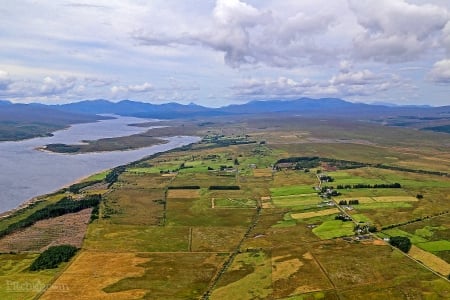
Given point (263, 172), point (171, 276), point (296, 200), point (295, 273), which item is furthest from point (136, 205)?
point (263, 172)

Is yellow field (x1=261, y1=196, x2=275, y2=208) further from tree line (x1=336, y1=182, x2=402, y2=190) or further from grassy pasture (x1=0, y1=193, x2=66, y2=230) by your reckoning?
grassy pasture (x1=0, y1=193, x2=66, y2=230)

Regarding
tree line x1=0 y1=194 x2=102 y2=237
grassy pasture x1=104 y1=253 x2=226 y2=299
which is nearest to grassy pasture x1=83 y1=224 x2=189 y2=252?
grassy pasture x1=104 y1=253 x2=226 y2=299

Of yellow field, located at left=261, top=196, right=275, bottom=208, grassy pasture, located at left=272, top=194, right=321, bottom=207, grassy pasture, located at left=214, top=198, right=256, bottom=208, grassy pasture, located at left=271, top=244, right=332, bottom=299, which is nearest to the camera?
grassy pasture, located at left=271, top=244, right=332, bottom=299

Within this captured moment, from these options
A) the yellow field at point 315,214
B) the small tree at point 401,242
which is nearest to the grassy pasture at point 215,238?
the yellow field at point 315,214

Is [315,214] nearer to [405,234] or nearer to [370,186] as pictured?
[405,234]

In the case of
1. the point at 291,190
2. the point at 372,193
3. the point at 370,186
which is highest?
the point at 370,186

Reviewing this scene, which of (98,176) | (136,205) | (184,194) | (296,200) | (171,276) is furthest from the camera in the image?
(98,176)
